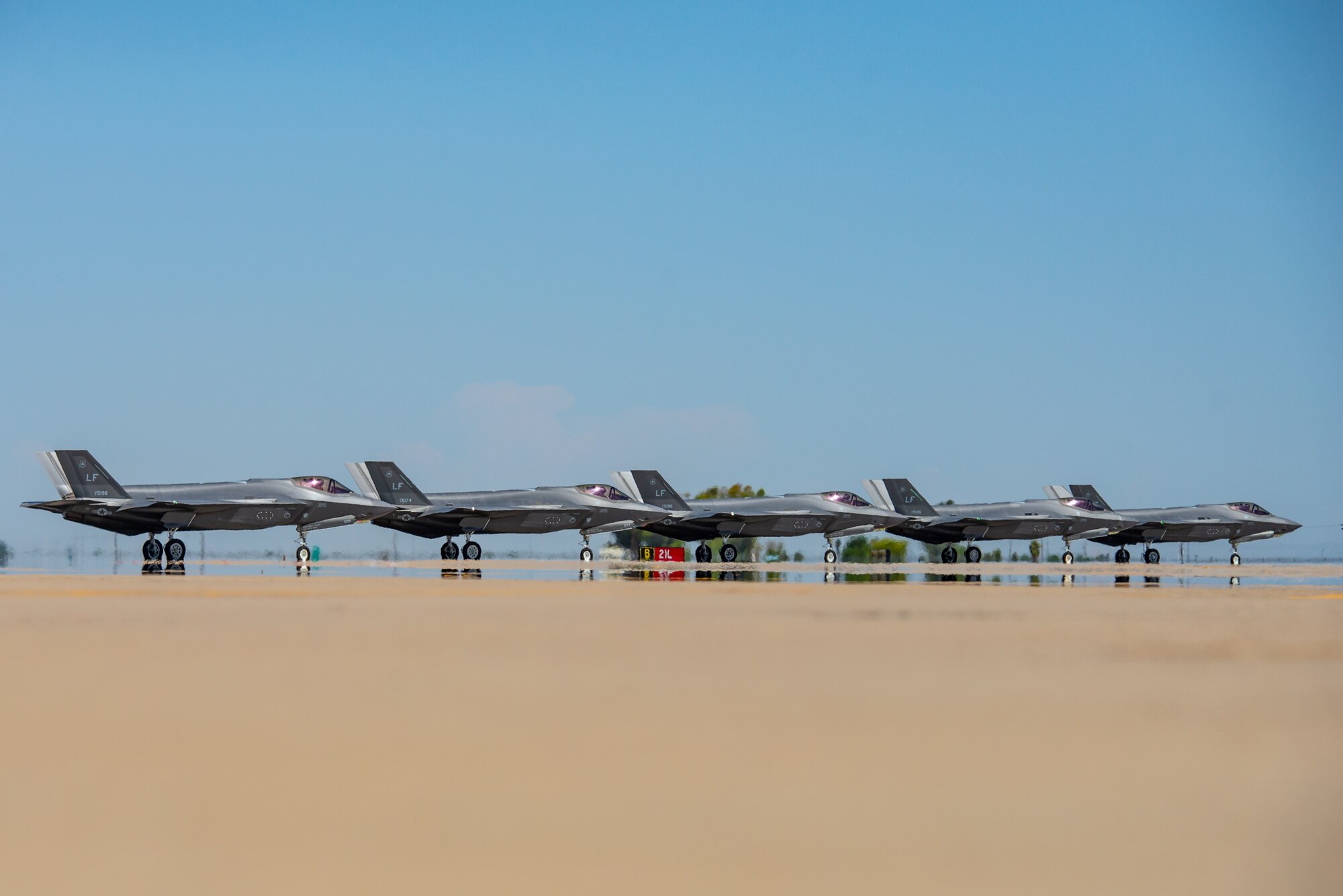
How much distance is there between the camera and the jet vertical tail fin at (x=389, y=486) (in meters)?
46.0

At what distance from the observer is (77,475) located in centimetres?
4091

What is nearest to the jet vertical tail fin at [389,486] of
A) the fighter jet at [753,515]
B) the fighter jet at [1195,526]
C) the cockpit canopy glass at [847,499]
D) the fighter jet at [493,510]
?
the fighter jet at [493,510]

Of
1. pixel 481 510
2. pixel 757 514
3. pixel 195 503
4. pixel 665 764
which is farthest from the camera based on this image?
pixel 757 514

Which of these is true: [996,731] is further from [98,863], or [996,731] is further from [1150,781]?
[98,863]

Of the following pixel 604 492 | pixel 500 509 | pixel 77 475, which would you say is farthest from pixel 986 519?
pixel 77 475

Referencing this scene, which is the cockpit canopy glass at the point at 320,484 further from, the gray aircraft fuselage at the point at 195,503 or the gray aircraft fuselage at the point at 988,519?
the gray aircraft fuselage at the point at 988,519

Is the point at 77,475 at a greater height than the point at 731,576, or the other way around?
the point at 77,475

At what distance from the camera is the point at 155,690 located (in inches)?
339

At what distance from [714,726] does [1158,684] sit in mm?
3967

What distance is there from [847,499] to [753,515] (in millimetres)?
3900

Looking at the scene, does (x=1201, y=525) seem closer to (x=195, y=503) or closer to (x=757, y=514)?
(x=757, y=514)

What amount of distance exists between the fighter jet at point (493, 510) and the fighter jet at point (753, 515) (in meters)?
1.31

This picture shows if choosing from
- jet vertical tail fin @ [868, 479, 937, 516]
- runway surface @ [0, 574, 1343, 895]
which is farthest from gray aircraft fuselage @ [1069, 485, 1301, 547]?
runway surface @ [0, 574, 1343, 895]

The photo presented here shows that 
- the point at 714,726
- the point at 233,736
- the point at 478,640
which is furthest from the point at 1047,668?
the point at 233,736
